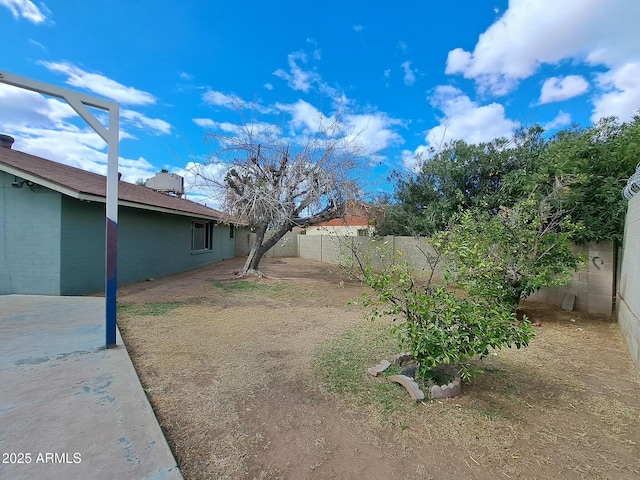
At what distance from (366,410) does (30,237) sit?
767 cm

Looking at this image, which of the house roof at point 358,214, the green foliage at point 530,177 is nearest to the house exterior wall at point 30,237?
the house roof at point 358,214

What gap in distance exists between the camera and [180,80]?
865 centimetres

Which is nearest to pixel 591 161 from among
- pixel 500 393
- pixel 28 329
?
pixel 500 393

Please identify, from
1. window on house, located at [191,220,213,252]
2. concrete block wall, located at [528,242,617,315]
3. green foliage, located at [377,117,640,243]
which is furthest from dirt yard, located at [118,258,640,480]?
window on house, located at [191,220,213,252]

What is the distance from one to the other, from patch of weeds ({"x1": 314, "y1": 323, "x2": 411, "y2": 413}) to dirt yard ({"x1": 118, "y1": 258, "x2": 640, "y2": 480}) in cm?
2

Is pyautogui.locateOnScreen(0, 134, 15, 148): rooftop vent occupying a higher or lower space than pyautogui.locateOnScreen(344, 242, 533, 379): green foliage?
higher

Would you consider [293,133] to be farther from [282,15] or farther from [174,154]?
[174,154]

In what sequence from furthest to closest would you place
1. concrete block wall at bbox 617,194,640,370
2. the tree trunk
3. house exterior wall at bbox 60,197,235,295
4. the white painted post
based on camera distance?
1. the tree trunk
2. house exterior wall at bbox 60,197,235,295
3. concrete block wall at bbox 617,194,640,370
4. the white painted post

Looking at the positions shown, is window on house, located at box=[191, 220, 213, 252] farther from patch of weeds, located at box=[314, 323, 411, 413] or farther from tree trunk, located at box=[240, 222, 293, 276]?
patch of weeds, located at box=[314, 323, 411, 413]

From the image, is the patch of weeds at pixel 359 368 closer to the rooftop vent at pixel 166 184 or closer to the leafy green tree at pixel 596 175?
the leafy green tree at pixel 596 175

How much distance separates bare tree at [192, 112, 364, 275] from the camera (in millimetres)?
8523

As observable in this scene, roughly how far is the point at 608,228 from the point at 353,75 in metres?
7.39

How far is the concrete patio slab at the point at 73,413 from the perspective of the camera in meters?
1.72

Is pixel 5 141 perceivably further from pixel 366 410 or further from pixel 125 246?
pixel 366 410
